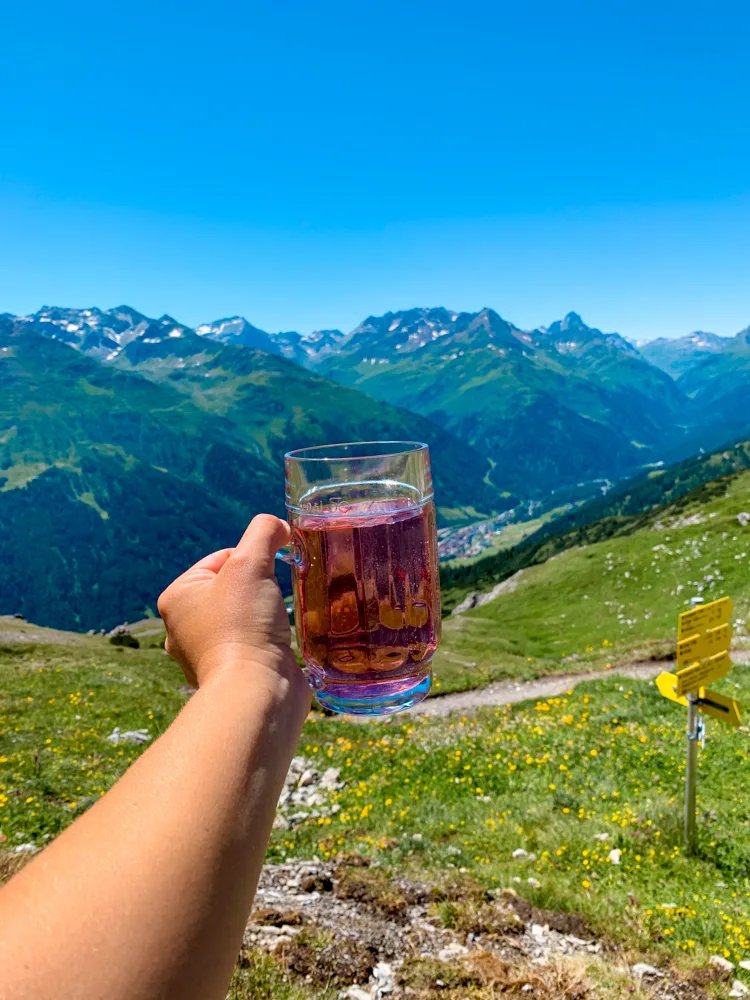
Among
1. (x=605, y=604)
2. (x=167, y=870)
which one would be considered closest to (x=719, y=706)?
(x=167, y=870)

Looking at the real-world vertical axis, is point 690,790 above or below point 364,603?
below

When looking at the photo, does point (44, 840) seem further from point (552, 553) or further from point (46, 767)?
point (552, 553)

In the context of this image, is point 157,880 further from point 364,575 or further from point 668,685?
point 668,685

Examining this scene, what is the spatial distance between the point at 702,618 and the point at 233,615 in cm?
812

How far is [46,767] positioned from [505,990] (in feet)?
33.8

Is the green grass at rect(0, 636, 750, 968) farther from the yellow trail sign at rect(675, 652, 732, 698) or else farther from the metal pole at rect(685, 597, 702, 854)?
the yellow trail sign at rect(675, 652, 732, 698)

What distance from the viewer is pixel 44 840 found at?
29.4ft

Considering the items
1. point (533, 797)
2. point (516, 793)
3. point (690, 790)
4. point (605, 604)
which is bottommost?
point (605, 604)

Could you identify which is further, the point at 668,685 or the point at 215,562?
the point at 668,685

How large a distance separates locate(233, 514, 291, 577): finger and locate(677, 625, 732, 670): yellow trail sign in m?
7.30

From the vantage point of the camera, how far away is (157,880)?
149 centimetres

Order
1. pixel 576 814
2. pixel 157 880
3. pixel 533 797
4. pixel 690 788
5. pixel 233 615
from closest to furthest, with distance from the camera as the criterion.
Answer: pixel 157 880 → pixel 233 615 → pixel 690 788 → pixel 576 814 → pixel 533 797

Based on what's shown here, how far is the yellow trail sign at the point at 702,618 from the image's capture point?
869 cm

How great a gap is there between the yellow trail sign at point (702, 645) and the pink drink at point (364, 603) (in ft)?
22.1
